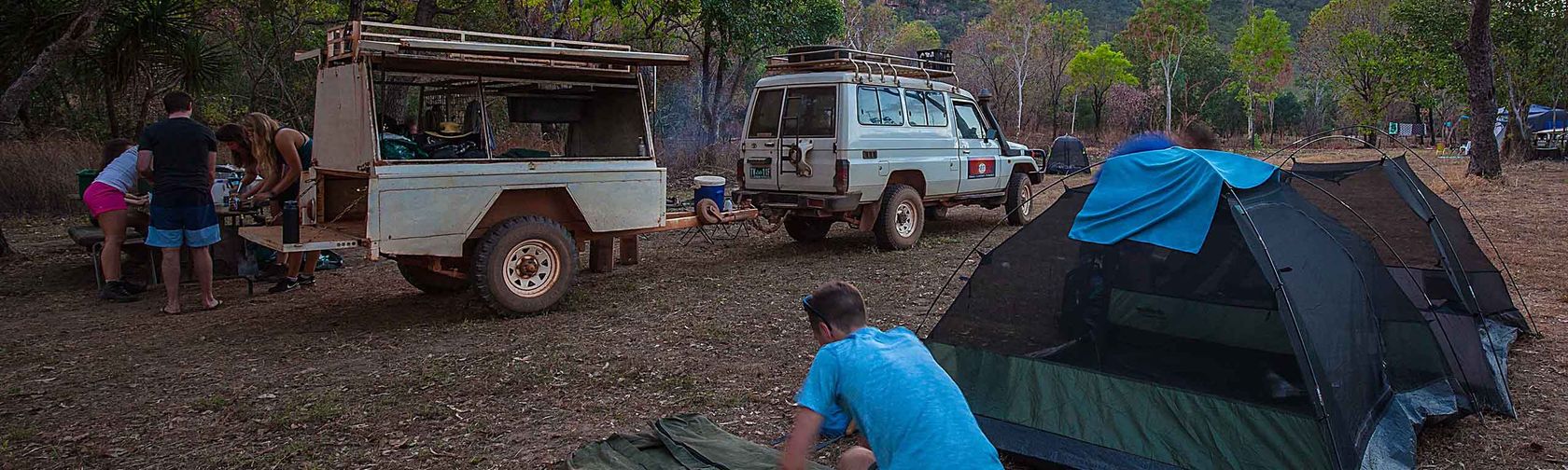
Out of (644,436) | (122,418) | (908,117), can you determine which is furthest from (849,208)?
(122,418)

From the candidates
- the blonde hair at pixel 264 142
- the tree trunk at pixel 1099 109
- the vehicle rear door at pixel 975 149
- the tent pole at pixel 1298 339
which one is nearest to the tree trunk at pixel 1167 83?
the tree trunk at pixel 1099 109

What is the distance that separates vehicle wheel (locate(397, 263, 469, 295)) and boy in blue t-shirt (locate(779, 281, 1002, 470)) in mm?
5407

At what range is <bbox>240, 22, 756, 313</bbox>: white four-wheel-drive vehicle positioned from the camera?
607cm

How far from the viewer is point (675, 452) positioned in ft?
13.3

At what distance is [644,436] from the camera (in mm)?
4242

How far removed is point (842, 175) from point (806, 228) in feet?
5.62

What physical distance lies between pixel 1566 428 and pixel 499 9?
17.2 metres

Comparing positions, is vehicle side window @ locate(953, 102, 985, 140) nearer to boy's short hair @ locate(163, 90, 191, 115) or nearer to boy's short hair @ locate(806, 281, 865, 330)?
boy's short hair @ locate(163, 90, 191, 115)

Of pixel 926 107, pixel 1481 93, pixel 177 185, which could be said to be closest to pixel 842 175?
pixel 926 107

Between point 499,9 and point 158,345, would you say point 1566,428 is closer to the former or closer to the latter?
point 158,345

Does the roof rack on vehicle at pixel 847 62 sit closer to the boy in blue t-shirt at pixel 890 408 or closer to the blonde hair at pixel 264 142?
the blonde hair at pixel 264 142

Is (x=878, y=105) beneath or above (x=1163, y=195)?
above

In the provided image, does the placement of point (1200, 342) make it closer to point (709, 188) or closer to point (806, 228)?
point (709, 188)

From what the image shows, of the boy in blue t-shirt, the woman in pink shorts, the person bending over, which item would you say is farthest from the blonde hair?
the boy in blue t-shirt
